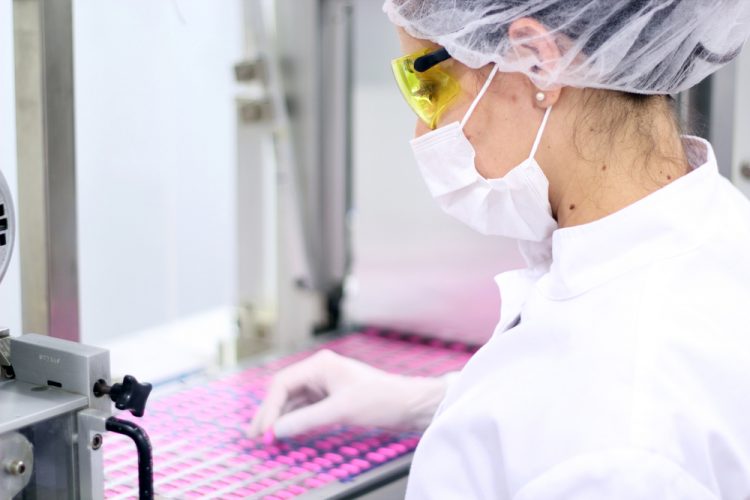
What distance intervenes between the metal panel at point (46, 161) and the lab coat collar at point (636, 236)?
2.45 ft

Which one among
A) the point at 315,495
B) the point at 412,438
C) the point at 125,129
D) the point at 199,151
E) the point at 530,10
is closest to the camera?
the point at 530,10

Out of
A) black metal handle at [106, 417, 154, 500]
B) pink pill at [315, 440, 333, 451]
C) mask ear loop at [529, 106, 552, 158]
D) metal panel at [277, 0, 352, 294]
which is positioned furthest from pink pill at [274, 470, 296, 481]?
metal panel at [277, 0, 352, 294]

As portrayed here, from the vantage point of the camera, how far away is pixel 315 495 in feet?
3.73

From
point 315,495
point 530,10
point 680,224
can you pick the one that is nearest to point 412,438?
point 315,495

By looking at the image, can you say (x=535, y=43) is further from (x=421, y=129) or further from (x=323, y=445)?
(x=323, y=445)

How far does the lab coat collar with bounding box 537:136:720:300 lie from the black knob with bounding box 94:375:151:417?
48cm

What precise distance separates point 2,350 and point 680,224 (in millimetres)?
792

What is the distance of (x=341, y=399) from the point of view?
1.36m

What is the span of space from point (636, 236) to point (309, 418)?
0.61 meters

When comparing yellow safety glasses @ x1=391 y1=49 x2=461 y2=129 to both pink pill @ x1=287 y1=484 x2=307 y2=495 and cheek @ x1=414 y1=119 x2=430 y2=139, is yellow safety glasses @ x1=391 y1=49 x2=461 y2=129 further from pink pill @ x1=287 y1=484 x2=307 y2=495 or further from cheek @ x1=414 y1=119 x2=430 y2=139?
pink pill @ x1=287 y1=484 x2=307 y2=495

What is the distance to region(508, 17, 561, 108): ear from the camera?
942 mm

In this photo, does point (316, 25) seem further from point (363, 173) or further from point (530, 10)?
point (530, 10)

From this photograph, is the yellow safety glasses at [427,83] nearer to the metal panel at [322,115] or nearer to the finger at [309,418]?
the finger at [309,418]

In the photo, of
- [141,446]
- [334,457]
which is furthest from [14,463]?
[334,457]
